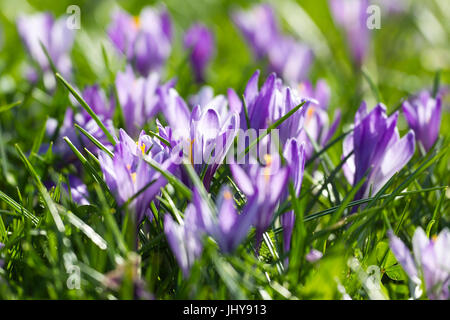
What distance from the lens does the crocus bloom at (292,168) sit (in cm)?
81

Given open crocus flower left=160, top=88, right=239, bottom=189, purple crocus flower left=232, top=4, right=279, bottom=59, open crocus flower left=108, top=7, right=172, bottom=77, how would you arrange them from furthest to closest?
purple crocus flower left=232, top=4, right=279, bottom=59, open crocus flower left=108, top=7, right=172, bottom=77, open crocus flower left=160, top=88, right=239, bottom=189

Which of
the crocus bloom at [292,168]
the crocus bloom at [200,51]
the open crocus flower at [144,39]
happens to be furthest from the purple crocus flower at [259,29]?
the crocus bloom at [292,168]

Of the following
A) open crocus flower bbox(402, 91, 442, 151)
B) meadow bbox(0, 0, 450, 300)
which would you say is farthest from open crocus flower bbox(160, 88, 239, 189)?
open crocus flower bbox(402, 91, 442, 151)

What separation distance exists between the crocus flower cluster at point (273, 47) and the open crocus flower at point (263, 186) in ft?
3.00

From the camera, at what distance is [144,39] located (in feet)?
5.14

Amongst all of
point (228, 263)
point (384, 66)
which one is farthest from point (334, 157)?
point (384, 66)

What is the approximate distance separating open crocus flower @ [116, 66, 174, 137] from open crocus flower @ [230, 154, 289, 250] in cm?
43

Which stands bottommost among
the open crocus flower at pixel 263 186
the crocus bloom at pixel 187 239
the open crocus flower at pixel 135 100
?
the crocus bloom at pixel 187 239

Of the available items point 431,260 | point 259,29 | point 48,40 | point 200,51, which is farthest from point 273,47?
point 431,260

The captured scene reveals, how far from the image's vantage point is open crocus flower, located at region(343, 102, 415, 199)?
0.93m

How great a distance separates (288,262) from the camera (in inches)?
33.4

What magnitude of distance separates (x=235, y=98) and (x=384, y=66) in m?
1.35

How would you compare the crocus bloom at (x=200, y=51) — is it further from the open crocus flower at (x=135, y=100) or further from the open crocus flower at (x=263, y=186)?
the open crocus flower at (x=263, y=186)

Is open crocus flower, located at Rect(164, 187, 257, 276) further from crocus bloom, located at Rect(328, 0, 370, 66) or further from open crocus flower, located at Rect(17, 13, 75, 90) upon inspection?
crocus bloom, located at Rect(328, 0, 370, 66)
